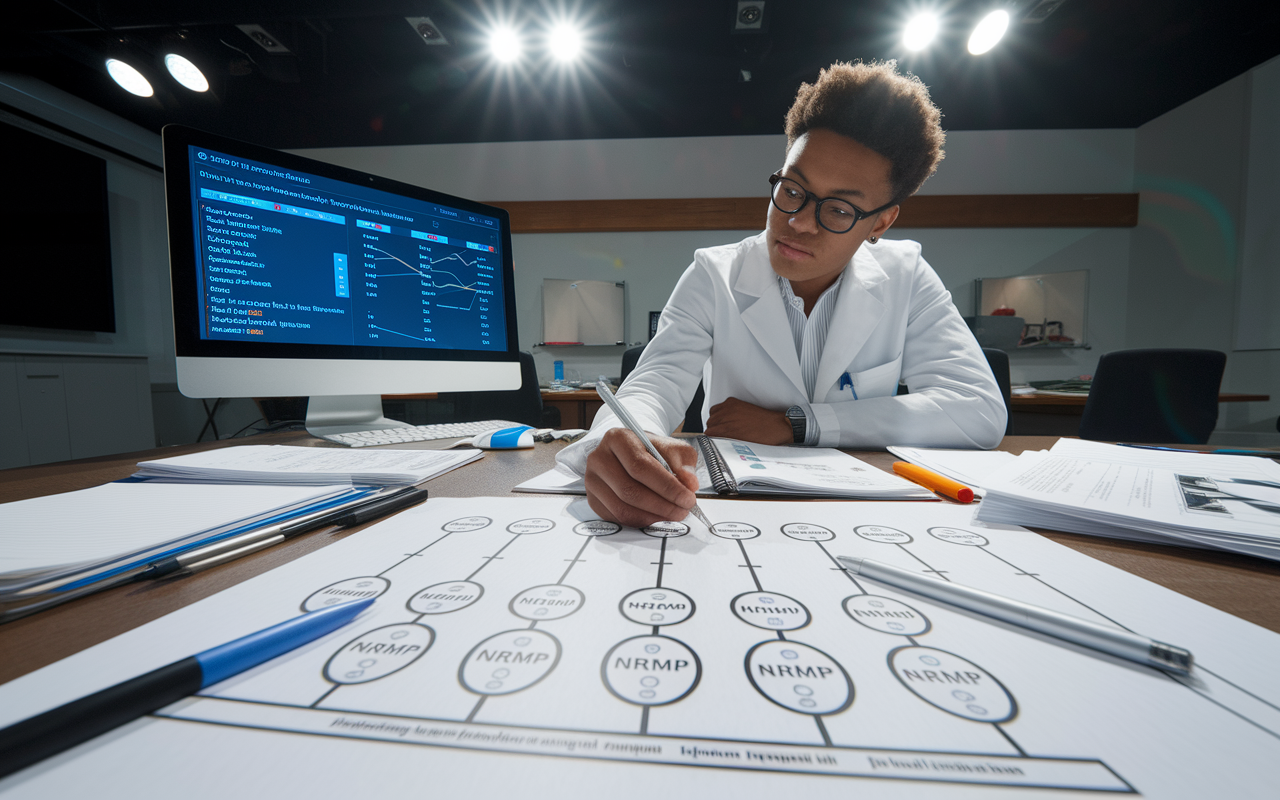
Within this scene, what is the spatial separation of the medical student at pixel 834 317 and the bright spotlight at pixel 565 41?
187 centimetres

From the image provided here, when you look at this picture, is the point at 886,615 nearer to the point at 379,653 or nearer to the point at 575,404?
the point at 379,653

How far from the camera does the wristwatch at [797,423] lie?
2.60 feet

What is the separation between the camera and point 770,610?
0.82ft

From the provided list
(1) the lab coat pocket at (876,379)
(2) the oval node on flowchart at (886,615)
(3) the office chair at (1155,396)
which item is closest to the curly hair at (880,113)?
(1) the lab coat pocket at (876,379)

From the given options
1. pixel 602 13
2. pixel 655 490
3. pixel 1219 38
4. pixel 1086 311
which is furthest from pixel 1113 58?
pixel 655 490

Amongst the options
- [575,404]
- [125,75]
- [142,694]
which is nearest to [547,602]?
[142,694]

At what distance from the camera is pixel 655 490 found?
38 centimetres

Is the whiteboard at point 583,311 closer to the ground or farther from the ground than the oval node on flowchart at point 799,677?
farther from the ground

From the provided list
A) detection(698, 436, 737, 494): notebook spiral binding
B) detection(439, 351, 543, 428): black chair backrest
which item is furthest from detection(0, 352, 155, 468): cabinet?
detection(698, 436, 737, 494): notebook spiral binding

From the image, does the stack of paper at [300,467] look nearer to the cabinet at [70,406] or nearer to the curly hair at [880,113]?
the curly hair at [880,113]

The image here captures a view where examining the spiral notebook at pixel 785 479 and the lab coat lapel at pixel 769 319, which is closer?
the spiral notebook at pixel 785 479

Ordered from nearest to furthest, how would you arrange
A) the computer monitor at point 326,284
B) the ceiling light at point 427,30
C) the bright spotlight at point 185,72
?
the computer monitor at point 326,284
the bright spotlight at point 185,72
the ceiling light at point 427,30

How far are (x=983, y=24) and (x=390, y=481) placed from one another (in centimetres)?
299

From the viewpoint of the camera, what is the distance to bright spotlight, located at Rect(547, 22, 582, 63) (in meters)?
2.28
